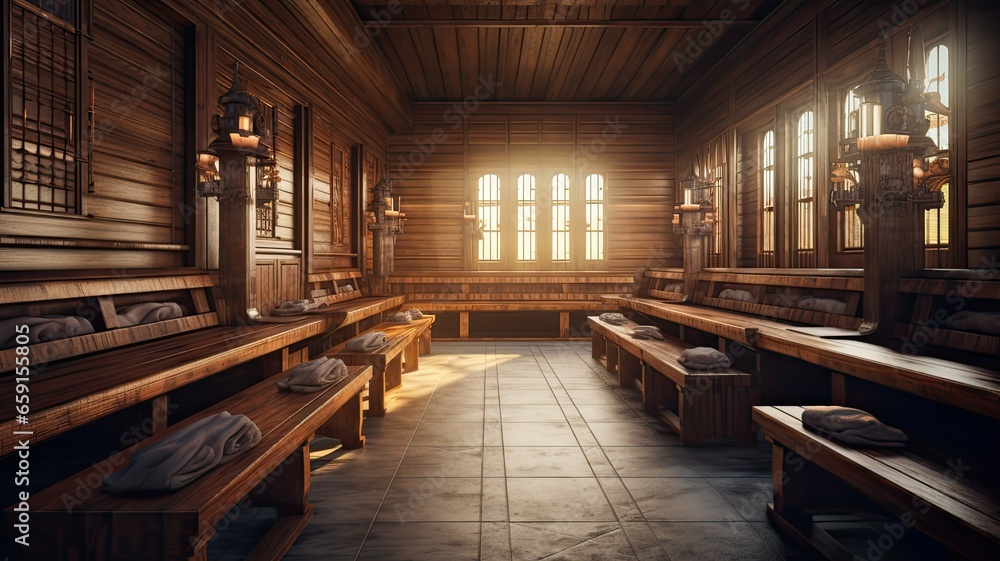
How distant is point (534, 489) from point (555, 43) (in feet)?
24.7

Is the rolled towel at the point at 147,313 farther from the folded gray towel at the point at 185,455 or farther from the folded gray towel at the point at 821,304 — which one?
the folded gray towel at the point at 821,304

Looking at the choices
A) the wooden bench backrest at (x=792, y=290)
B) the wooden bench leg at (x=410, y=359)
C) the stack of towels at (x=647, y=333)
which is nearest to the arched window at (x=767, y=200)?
the wooden bench backrest at (x=792, y=290)

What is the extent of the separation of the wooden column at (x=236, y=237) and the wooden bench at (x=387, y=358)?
968 mm

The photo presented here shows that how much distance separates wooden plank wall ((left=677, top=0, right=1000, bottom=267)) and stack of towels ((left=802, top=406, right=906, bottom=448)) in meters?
3.15

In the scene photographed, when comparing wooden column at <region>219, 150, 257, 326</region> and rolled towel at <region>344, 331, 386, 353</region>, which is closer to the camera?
wooden column at <region>219, 150, 257, 326</region>

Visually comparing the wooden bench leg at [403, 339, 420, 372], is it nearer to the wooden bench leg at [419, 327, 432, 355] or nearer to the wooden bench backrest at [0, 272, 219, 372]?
the wooden bench leg at [419, 327, 432, 355]

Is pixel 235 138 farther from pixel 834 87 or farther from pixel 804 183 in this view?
pixel 804 183

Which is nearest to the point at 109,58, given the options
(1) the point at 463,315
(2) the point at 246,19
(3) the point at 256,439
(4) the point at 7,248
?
(4) the point at 7,248

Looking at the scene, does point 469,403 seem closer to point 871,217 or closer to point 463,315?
point 871,217

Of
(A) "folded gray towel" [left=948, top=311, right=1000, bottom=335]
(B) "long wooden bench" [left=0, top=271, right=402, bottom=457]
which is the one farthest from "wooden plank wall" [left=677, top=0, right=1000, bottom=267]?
(B) "long wooden bench" [left=0, top=271, right=402, bottom=457]

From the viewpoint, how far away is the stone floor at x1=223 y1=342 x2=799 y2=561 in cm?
252

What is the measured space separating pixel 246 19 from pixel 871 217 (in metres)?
5.69

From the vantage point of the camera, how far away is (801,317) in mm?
4402

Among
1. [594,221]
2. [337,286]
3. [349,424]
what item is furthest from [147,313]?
[594,221]
